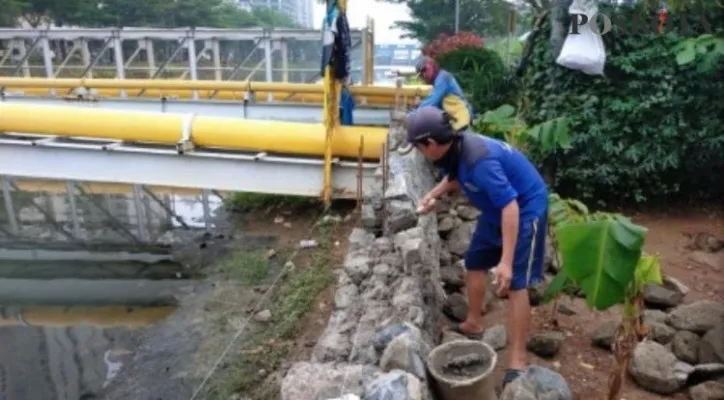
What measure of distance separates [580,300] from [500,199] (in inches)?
75.9

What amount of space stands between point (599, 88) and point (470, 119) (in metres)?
1.45

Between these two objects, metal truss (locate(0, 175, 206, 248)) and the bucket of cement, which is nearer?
the bucket of cement

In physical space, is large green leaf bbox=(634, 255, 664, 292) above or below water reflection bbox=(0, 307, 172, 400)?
above

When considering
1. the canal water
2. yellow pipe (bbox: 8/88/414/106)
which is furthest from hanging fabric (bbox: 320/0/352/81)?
yellow pipe (bbox: 8/88/414/106)

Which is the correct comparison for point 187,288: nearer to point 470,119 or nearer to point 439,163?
point 470,119

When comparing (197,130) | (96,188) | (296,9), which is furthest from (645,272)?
(296,9)

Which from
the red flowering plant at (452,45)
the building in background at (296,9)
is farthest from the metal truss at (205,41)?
the building in background at (296,9)

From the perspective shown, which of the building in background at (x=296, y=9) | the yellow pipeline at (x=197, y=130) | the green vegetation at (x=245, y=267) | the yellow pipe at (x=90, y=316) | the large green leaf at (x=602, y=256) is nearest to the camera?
the large green leaf at (x=602, y=256)

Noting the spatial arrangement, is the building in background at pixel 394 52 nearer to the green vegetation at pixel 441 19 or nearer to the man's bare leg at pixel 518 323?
the green vegetation at pixel 441 19

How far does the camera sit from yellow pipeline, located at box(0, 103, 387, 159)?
689 centimetres

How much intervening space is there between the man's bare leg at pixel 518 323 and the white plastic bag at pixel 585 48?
3591mm

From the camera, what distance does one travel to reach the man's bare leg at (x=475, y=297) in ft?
11.3

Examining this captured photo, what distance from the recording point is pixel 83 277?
20.9 feet

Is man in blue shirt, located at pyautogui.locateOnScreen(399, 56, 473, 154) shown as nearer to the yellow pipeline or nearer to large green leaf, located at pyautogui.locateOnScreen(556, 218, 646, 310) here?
the yellow pipeline
